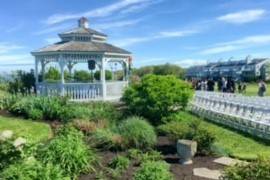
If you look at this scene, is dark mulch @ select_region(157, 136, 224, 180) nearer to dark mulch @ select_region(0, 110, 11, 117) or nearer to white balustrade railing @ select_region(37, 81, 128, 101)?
dark mulch @ select_region(0, 110, 11, 117)

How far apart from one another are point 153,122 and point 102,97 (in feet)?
36.9

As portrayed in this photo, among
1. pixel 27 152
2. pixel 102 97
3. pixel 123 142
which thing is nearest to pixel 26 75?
pixel 102 97

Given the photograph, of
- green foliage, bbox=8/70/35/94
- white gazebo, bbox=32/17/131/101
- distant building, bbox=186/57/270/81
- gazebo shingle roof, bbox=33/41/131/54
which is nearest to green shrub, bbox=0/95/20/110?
white gazebo, bbox=32/17/131/101

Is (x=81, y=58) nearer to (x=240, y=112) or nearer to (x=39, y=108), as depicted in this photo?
(x=39, y=108)

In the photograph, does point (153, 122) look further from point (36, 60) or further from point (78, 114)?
point (36, 60)

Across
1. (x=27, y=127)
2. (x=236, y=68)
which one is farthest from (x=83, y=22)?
(x=236, y=68)

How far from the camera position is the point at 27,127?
16891 mm

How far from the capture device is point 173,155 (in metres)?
11.3

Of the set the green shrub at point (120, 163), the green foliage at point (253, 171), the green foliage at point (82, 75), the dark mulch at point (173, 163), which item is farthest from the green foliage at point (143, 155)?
the green foliage at point (82, 75)

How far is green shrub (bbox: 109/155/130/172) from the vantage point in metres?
9.64

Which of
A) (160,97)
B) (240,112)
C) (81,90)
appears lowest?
(240,112)

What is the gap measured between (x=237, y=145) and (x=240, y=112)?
522cm

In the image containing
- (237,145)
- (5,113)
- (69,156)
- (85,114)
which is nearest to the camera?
(69,156)

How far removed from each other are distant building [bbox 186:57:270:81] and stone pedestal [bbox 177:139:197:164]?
98.6 m
